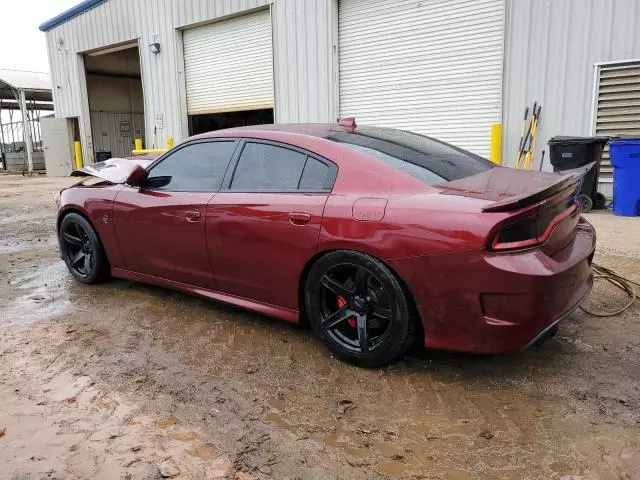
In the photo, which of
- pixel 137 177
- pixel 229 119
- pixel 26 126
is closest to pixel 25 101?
pixel 26 126

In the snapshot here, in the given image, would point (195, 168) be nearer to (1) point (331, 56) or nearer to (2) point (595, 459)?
(2) point (595, 459)

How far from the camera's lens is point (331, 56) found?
10969mm

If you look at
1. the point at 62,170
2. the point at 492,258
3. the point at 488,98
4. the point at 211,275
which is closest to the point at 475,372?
the point at 492,258

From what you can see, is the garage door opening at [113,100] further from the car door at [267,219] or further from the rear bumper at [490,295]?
the rear bumper at [490,295]

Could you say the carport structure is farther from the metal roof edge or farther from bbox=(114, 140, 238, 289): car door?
bbox=(114, 140, 238, 289): car door

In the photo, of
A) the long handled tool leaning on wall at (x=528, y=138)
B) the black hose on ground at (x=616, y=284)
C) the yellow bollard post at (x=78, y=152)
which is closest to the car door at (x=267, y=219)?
the black hose on ground at (x=616, y=284)

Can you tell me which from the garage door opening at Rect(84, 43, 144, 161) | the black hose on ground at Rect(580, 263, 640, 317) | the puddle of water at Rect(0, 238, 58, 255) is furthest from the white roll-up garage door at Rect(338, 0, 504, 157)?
the garage door opening at Rect(84, 43, 144, 161)

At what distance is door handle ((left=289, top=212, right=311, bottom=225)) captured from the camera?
304 centimetres

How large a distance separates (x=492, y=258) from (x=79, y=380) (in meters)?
2.38

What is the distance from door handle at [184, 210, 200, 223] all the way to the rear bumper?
1.56 m

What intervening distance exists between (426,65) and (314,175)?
24.7ft

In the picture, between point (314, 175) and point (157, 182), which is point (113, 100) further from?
point (314, 175)

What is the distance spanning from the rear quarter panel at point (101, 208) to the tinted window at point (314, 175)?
1.90 meters

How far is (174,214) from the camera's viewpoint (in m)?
3.75
